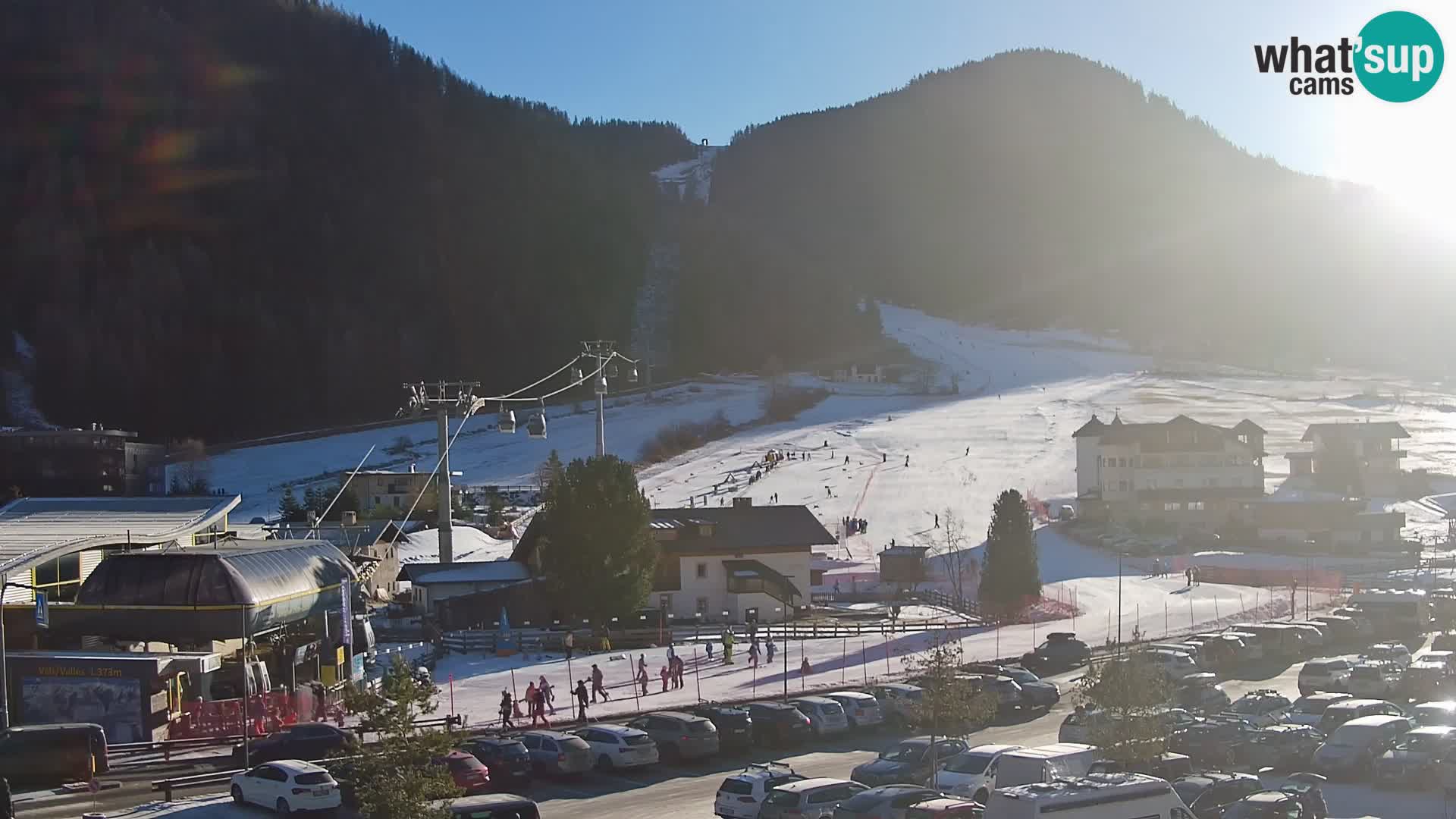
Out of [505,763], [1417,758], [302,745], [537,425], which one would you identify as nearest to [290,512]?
[537,425]

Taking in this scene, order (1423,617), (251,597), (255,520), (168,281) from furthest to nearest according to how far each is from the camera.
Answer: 1. (168,281)
2. (255,520)
3. (1423,617)
4. (251,597)

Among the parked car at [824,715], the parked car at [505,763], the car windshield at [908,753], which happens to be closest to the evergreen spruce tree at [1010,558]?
the parked car at [824,715]

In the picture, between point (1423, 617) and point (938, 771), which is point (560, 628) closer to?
point (938, 771)

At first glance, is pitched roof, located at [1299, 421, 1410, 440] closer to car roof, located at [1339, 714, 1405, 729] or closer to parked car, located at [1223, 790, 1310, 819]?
car roof, located at [1339, 714, 1405, 729]

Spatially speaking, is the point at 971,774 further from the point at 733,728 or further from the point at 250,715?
the point at 250,715

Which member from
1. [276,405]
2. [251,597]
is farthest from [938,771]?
[276,405]

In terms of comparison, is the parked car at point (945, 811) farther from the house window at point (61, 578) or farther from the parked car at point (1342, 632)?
the parked car at point (1342, 632)
